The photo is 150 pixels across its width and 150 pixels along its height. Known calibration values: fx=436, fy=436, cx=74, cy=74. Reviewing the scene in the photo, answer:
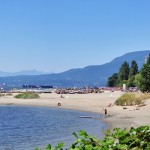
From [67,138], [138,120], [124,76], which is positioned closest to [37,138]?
[67,138]

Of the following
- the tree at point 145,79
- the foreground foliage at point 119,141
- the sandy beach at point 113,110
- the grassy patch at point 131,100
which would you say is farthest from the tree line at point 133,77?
the foreground foliage at point 119,141

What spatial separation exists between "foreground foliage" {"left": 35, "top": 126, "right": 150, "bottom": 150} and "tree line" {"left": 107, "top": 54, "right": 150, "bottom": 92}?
252ft

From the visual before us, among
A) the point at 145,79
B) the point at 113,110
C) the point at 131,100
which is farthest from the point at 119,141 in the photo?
the point at 145,79

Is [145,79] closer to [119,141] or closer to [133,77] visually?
[133,77]

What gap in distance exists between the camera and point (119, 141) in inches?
186

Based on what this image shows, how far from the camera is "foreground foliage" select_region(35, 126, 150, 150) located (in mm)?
A: 4559

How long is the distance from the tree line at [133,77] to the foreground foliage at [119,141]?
7691cm

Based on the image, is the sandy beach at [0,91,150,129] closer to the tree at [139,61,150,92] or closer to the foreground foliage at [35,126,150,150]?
the tree at [139,61,150,92]

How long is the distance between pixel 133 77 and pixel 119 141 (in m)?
110

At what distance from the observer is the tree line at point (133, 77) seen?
81.8 metres

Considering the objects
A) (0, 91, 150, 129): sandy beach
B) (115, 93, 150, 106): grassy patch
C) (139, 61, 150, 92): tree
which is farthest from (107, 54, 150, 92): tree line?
(115, 93, 150, 106): grassy patch

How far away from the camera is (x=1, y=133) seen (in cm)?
3984

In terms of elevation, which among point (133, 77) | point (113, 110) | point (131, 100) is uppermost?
point (133, 77)

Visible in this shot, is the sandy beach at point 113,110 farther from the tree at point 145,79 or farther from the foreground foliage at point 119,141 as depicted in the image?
the foreground foliage at point 119,141
